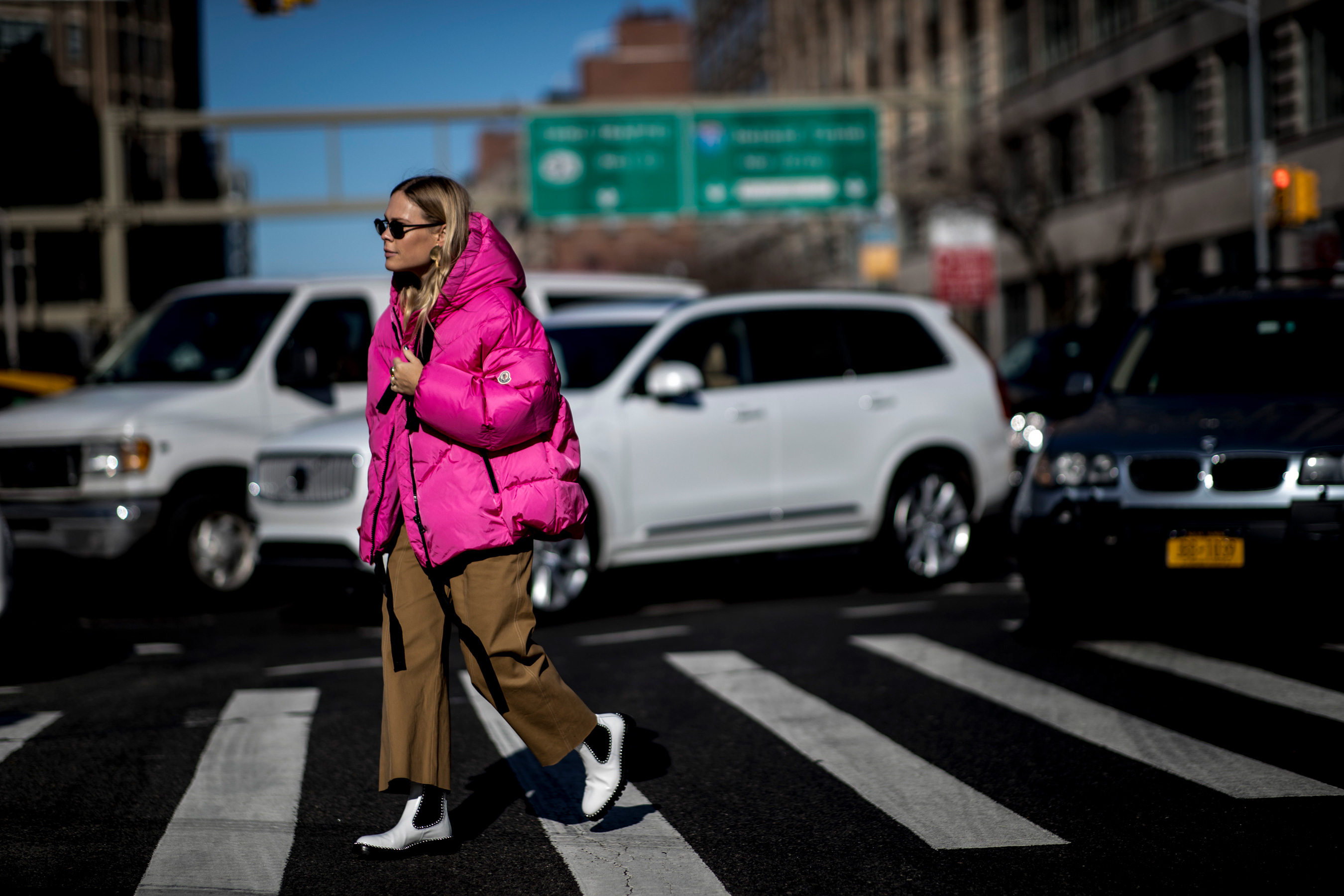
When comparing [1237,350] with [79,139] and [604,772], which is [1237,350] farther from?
[79,139]

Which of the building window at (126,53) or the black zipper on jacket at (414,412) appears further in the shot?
the building window at (126,53)

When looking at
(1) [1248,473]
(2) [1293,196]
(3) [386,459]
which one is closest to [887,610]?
(1) [1248,473]

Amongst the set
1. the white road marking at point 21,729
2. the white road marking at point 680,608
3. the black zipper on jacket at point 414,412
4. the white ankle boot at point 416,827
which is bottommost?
the white road marking at point 680,608

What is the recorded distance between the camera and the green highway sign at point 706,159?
102 ft

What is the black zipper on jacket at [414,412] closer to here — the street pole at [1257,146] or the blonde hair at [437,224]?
the blonde hair at [437,224]

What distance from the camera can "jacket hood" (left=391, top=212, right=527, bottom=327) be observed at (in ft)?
14.5

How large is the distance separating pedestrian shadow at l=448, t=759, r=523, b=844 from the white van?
13.5 feet

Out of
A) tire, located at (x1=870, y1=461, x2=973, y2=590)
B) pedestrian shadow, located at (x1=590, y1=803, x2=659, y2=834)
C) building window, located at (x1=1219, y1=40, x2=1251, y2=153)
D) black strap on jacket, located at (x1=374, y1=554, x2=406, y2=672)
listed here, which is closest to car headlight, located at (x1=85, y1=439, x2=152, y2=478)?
tire, located at (x1=870, y1=461, x2=973, y2=590)

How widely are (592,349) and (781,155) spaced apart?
22031 millimetres

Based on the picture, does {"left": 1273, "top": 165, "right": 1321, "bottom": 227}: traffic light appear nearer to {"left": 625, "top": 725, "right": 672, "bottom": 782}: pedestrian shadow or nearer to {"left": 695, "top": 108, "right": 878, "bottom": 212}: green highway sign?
{"left": 695, "top": 108, "right": 878, "bottom": 212}: green highway sign

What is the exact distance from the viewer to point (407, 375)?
4.34 m

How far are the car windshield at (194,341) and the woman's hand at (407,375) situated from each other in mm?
7024

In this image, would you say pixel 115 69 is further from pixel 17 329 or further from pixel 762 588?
pixel 762 588

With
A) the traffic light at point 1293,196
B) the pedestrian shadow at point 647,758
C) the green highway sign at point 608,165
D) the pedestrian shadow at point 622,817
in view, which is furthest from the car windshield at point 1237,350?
the green highway sign at point 608,165
